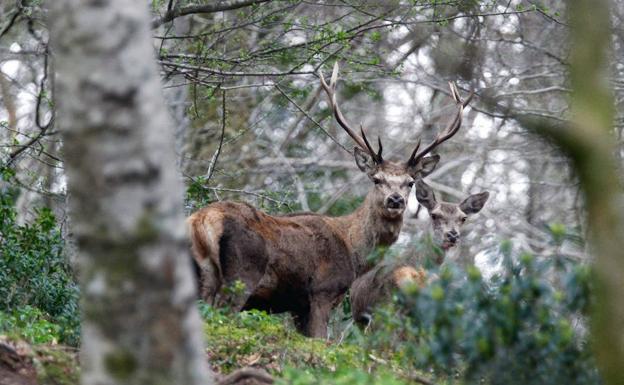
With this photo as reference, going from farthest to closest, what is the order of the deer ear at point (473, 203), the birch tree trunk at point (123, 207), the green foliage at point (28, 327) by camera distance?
the deer ear at point (473, 203)
the green foliage at point (28, 327)
the birch tree trunk at point (123, 207)

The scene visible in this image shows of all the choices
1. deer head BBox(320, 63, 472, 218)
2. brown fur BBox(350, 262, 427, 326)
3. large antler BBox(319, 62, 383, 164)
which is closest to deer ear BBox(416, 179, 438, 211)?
deer head BBox(320, 63, 472, 218)

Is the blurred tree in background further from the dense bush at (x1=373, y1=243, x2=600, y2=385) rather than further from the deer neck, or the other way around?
the deer neck

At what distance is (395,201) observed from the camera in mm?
11766

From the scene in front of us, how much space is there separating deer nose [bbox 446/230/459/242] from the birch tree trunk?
8504mm

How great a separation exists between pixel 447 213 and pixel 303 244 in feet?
6.56

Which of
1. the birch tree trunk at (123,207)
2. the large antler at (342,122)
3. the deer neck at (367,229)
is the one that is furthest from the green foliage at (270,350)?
the large antler at (342,122)

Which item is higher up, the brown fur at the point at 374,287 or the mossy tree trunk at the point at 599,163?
the brown fur at the point at 374,287

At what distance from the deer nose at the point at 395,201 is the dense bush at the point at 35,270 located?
3.51 m

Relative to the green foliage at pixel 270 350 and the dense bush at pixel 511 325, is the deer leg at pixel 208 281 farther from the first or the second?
the dense bush at pixel 511 325

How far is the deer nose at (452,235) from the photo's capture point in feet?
39.5

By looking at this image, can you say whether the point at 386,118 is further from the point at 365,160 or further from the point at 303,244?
the point at 303,244

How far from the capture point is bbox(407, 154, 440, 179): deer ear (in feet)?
39.7

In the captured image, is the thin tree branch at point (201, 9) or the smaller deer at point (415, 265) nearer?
the thin tree branch at point (201, 9)

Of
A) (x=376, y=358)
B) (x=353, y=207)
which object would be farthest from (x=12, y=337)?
(x=353, y=207)
